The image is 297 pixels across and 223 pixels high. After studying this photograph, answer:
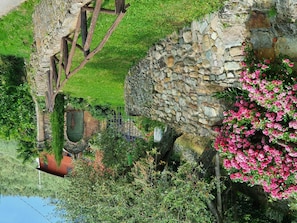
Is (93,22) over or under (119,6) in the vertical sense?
under

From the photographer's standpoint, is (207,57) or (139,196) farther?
(139,196)

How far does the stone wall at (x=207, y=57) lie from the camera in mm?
7082

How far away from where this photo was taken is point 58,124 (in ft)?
51.5

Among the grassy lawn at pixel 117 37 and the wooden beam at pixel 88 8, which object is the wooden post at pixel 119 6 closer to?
Result: the wooden beam at pixel 88 8

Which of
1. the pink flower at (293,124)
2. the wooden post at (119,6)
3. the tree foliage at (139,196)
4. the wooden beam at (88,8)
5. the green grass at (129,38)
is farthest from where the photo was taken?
the tree foliage at (139,196)

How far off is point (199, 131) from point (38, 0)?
585 centimetres

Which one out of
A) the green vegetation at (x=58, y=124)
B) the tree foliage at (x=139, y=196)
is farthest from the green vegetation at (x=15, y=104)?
the tree foliage at (x=139, y=196)

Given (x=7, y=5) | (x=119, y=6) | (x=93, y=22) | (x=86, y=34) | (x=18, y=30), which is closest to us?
(x=119, y=6)

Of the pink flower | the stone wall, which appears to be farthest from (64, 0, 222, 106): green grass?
the pink flower

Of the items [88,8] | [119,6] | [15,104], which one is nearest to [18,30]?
[15,104]

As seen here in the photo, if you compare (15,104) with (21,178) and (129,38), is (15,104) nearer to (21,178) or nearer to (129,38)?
(21,178)

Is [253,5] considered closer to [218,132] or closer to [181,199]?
[218,132]

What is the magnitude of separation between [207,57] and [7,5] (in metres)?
7.24

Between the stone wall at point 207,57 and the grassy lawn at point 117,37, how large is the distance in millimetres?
276
